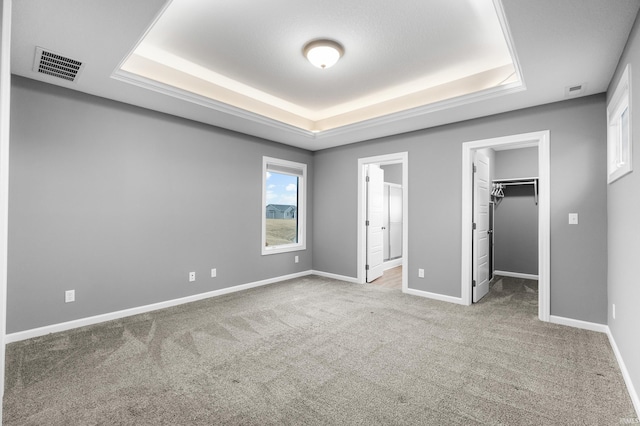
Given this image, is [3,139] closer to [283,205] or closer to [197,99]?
[197,99]

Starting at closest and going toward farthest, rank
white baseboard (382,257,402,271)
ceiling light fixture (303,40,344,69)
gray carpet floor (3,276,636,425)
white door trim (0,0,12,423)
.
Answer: white door trim (0,0,12,423) → gray carpet floor (3,276,636,425) → ceiling light fixture (303,40,344,69) → white baseboard (382,257,402,271)

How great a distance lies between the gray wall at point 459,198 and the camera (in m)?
3.20

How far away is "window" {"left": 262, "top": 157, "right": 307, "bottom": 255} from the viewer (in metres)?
5.15

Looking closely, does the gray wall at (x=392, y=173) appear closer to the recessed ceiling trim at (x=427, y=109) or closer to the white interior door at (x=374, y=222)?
the white interior door at (x=374, y=222)

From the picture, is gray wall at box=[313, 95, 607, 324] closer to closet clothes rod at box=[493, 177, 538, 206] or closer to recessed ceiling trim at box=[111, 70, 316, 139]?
recessed ceiling trim at box=[111, 70, 316, 139]

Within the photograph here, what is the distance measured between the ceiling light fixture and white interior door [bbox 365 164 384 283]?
2.58 m

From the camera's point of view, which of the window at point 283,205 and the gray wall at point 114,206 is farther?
the window at point 283,205

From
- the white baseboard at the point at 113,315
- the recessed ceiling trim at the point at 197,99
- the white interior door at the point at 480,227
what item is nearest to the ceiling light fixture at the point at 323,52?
the recessed ceiling trim at the point at 197,99

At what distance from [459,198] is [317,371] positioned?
2974mm

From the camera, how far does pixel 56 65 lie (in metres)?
2.65

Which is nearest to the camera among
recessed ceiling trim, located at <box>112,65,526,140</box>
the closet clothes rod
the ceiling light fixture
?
the ceiling light fixture

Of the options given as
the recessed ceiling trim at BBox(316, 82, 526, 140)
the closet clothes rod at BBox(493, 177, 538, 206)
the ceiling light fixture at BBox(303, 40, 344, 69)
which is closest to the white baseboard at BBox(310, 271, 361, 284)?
the recessed ceiling trim at BBox(316, 82, 526, 140)

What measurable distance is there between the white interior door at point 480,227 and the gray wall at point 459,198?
0.76 ft

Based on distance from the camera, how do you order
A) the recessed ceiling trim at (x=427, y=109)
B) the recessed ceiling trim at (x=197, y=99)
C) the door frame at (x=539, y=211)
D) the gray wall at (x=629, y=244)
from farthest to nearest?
the door frame at (x=539, y=211) → the recessed ceiling trim at (x=427, y=109) → the recessed ceiling trim at (x=197, y=99) → the gray wall at (x=629, y=244)
